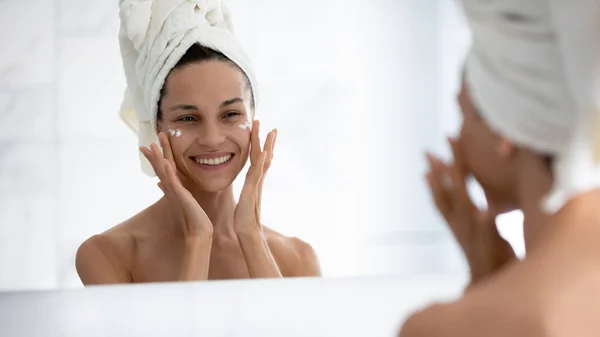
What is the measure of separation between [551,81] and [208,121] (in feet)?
2.54

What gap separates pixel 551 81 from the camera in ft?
1.96

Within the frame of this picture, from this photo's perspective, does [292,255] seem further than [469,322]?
Yes

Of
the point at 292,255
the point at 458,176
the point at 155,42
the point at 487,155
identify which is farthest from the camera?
the point at 292,255

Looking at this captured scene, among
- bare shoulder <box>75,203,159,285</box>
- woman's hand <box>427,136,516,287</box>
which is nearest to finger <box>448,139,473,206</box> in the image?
woman's hand <box>427,136,516,287</box>

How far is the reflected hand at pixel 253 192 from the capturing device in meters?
1.31

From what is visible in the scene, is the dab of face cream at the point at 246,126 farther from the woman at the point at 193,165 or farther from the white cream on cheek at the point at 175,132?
the white cream on cheek at the point at 175,132

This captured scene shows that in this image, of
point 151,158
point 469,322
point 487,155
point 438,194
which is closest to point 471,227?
point 438,194

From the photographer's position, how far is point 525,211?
0.65 meters

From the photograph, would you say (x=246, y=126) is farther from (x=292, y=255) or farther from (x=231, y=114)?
(x=292, y=255)

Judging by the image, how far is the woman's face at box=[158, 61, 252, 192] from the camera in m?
1.26

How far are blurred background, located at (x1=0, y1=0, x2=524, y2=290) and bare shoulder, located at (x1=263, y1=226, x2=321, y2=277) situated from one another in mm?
18

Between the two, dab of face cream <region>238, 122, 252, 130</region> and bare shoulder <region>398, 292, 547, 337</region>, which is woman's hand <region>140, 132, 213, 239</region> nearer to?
dab of face cream <region>238, 122, 252, 130</region>

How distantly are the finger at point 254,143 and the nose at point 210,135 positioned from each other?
6 centimetres

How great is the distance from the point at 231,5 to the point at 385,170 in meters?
0.43
